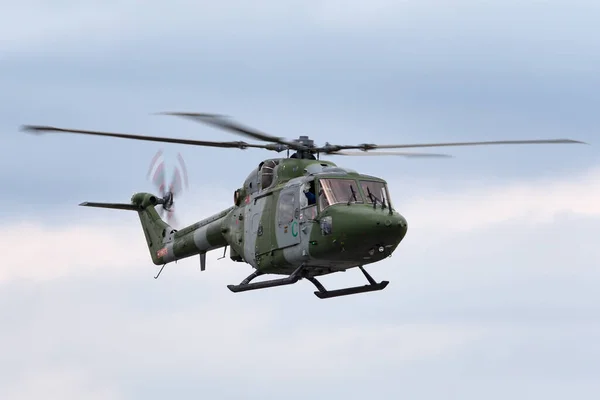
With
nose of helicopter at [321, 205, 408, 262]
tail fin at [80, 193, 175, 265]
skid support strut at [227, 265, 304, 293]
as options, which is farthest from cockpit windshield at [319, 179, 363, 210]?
tail fin at [80, 193, 175, 265]

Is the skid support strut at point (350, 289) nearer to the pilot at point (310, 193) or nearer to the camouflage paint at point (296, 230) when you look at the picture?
the camouflage paint at point (296, 230)

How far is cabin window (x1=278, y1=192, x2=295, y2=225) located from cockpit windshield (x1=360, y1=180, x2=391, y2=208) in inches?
81.5

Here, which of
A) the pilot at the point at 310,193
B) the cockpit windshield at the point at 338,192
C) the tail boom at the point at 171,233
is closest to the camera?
the cockpit windshield at the point at 338,192

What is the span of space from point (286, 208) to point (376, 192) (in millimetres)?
2571

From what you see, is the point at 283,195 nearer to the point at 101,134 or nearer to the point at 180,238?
the point at 101,134

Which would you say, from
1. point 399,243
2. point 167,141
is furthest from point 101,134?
point 399,243

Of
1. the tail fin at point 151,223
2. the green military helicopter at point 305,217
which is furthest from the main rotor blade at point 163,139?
the tail fin at point 151,223

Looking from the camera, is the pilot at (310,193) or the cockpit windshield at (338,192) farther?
the pilot at (310,193)

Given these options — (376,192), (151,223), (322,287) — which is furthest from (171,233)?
(376,192)

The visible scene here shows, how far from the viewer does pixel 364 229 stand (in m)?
27.8

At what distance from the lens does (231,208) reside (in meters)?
33.7

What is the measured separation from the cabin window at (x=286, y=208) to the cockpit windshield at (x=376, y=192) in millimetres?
2070

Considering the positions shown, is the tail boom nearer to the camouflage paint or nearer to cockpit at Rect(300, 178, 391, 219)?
the camouflage paint

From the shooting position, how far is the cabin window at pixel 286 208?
2986 cm
